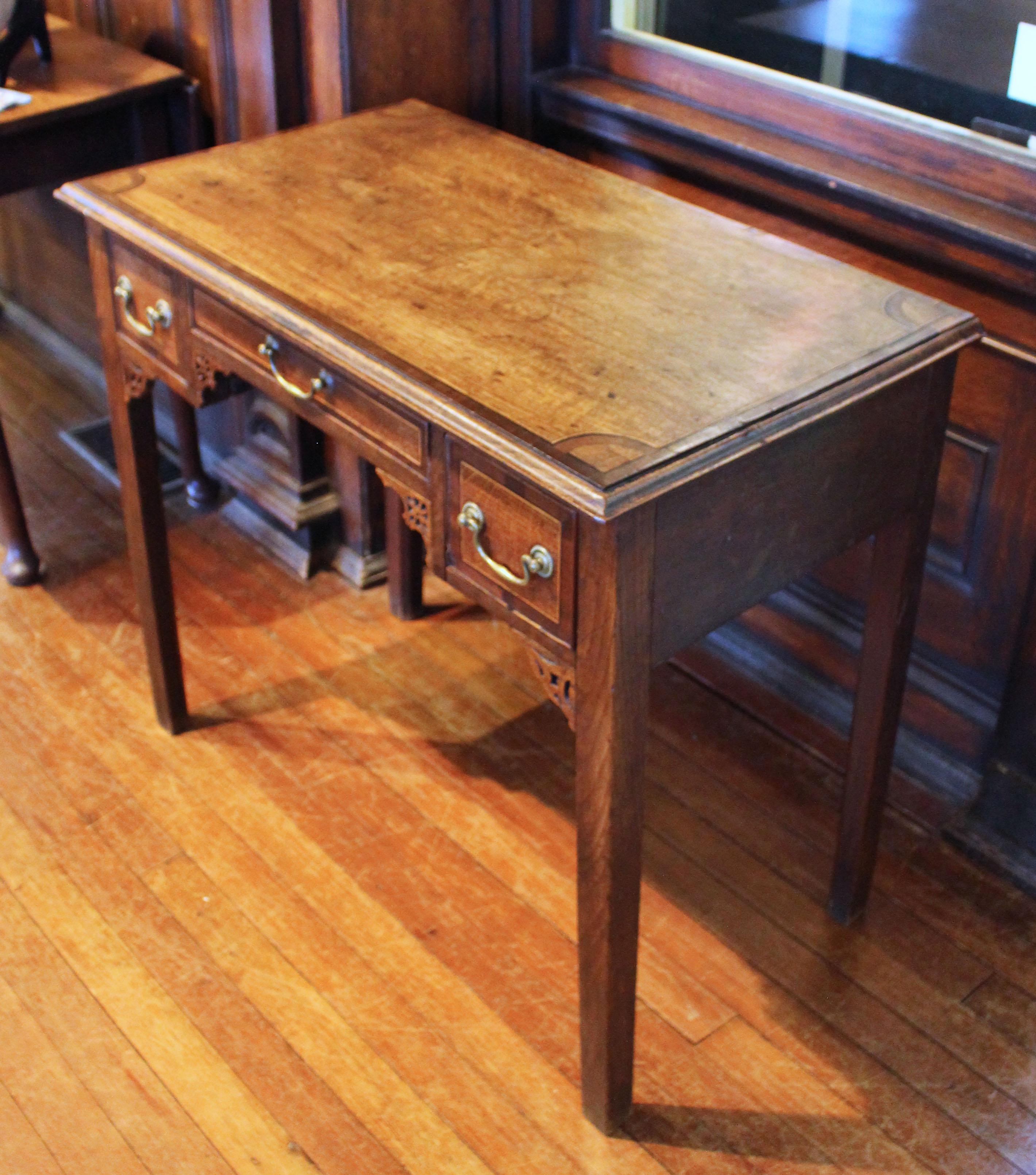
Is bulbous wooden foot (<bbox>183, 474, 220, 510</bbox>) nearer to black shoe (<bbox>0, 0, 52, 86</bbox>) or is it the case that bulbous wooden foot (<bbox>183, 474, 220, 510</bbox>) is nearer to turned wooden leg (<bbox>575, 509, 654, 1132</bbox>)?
black shoe (<bbox>0, 0, 52, 86</bbox>)

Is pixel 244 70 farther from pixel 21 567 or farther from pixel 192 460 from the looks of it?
pixel 21 567

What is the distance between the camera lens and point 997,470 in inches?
84.8

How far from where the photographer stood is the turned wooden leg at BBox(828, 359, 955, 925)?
1834 mm

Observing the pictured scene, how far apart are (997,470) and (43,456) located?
85.7 inches

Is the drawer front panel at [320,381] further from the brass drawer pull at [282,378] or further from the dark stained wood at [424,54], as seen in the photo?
the dark stained wood at [424,54]

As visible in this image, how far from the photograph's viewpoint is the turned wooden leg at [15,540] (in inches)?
113

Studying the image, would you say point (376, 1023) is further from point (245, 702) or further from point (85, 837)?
point (245, 702)

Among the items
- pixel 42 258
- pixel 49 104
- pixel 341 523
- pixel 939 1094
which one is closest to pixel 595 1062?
pixel 939 1094

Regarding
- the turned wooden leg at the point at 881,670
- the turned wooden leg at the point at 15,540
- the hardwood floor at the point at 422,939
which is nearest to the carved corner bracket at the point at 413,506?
the turned wooden leg at the point at 881,670

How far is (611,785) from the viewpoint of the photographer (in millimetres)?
1635

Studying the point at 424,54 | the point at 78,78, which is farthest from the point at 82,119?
the point at 424,54

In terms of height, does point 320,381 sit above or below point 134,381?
above

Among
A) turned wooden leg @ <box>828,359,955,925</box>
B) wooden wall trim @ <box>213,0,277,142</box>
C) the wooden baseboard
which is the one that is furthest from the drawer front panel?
the wooden baseboard

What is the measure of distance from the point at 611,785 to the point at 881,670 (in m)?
0.52
